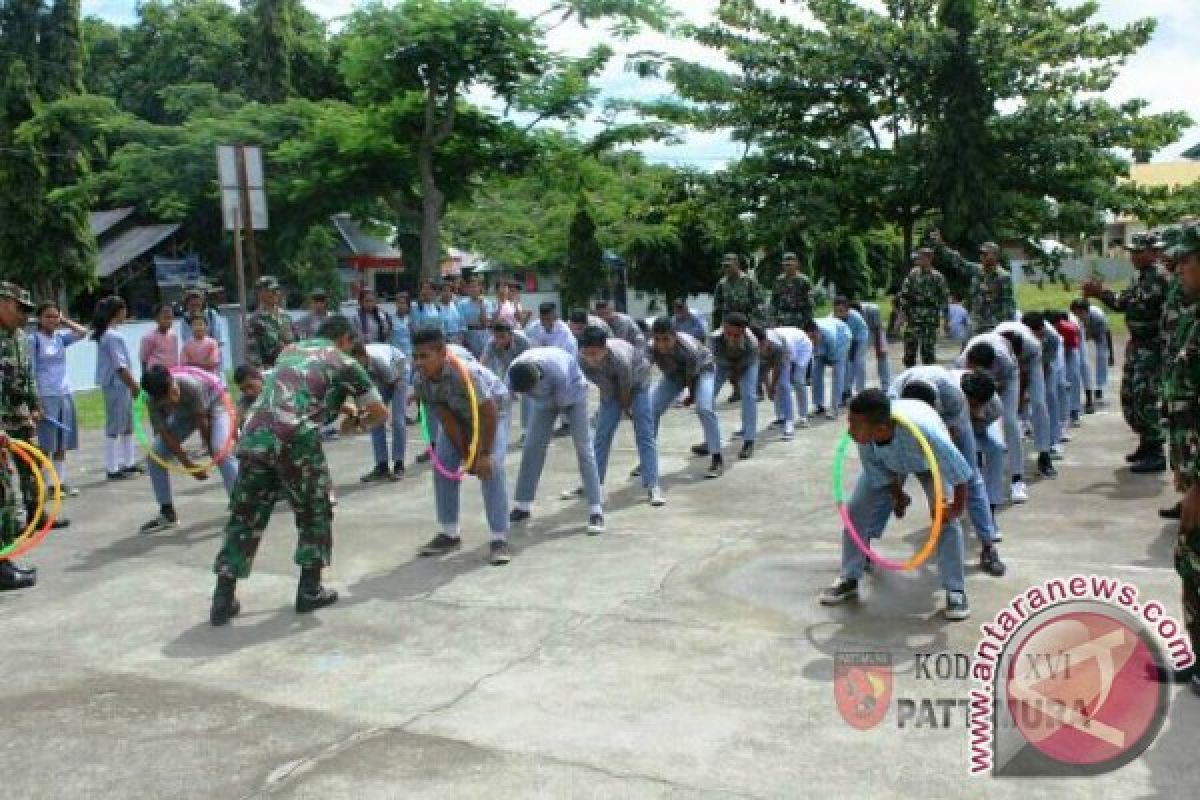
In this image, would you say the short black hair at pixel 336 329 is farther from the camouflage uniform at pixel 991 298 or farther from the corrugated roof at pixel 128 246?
the corrugated roof at pixel 128 246

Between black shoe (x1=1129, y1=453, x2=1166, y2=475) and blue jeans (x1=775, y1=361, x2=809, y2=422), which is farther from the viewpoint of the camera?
blue jeans (x1=775, y1=361, x2=809, y2=422)

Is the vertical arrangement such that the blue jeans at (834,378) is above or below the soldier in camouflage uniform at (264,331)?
below

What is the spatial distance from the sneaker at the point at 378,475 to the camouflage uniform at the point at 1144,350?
6.95 m

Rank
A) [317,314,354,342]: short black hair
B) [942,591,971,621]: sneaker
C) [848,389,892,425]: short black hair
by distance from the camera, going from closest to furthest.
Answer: [848,389,892,425]: short black hair → [942,591,971,621]: sneaker → [317,314,354,342]: short black hair

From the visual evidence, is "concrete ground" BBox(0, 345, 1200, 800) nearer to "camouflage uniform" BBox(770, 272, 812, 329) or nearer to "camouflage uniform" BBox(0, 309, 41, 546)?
"camouflage uniform" BBox(0, 309, 41, 546)

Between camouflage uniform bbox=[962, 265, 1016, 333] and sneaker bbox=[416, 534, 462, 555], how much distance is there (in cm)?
704

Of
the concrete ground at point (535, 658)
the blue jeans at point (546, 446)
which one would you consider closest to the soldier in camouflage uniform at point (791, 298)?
the concrete ground at point (535, 658)

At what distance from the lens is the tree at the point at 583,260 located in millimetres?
29188

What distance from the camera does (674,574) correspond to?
7391mm

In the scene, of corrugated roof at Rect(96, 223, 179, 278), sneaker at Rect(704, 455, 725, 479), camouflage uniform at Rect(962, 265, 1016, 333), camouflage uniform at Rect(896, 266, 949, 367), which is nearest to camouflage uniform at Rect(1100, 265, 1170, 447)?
camouflage uniform at Rect(962, 265, 1016, 333)

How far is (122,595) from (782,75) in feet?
67.8

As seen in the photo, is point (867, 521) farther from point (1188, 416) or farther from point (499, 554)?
point (499, 554)

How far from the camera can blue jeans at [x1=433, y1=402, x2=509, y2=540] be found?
7988 mm

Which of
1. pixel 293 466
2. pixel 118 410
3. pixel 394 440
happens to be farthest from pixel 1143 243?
pixel 118 410
